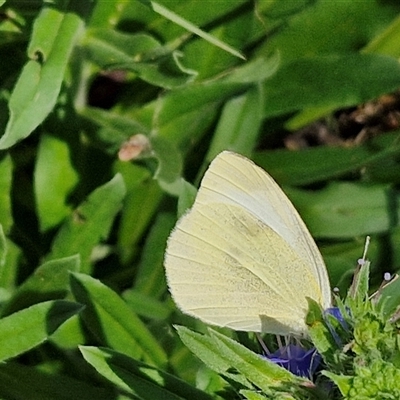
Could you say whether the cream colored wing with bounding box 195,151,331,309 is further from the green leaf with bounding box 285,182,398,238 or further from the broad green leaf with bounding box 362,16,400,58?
the broad green leaf with bounding box 362,16,400,58

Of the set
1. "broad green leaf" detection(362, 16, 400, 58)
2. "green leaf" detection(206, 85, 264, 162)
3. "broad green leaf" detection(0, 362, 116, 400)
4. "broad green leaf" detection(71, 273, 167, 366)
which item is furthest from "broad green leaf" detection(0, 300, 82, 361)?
"broad green leaf" detection(362, 16, 400, 58)

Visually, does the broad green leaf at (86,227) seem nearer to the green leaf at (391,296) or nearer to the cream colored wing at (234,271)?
the cream colored wing at (234,271)

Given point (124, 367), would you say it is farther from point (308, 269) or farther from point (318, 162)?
point (318, 162)

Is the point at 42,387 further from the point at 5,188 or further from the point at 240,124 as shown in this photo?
the point at 240,124

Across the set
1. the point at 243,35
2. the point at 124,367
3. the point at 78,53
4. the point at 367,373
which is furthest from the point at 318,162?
the point at 367,373

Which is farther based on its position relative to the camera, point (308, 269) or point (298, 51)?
point (298, 51)

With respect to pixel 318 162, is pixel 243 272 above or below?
below

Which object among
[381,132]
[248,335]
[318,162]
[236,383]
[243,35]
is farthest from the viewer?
[381,132]

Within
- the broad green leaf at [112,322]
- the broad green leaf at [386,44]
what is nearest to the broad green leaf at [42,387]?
→ the broad green leaf at [112,322]
